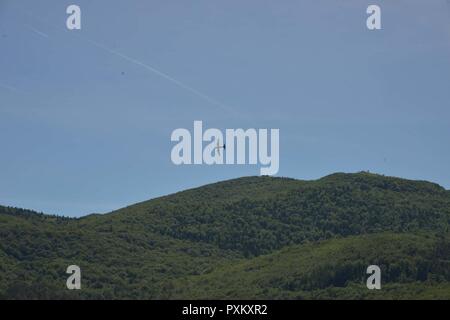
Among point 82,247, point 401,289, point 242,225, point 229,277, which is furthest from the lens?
point 242,225

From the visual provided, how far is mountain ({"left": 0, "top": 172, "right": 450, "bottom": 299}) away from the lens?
293ft

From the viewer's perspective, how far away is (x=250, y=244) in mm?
130000

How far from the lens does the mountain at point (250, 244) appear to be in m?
89.3

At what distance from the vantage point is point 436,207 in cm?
13900

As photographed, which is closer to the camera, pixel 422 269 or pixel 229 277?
pixel 422 269

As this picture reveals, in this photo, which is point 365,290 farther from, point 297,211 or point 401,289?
point 297,211

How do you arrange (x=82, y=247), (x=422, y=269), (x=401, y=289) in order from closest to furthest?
(x=401, y=289) < (x=422, y=269) < (x=82, y=247)
